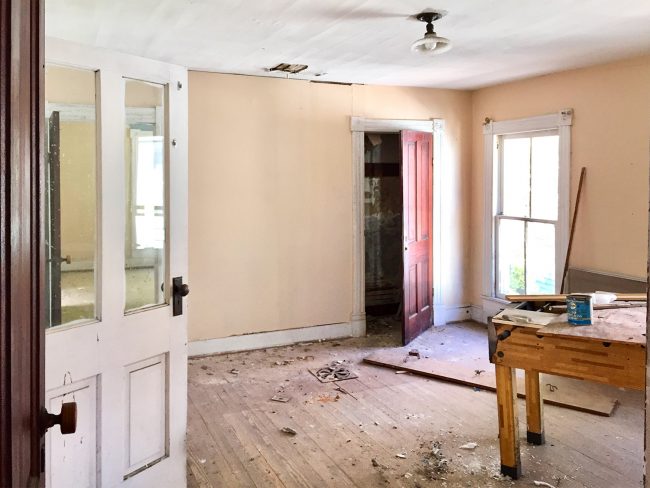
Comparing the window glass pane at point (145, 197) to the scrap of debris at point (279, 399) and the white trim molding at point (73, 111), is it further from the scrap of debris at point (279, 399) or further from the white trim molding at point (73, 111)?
the scrap of debris at point (279, 399)

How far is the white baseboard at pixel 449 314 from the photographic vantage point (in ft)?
20.6

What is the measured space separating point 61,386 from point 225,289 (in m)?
3.27

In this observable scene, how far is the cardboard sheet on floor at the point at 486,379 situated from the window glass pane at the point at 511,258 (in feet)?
4.17

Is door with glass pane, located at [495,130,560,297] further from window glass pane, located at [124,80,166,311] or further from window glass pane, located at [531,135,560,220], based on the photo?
window glass pane, located at [124,80,166,311]

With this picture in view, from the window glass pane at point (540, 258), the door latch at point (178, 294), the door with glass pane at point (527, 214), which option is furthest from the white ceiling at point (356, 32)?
the door latch at point (178, 294)

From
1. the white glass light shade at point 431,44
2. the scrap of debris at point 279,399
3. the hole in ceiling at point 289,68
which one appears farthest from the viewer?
the hole in ceiling at point 289,68

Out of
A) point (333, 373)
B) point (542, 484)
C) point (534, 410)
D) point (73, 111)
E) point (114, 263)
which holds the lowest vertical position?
point (542, 484)

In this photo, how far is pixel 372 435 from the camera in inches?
141

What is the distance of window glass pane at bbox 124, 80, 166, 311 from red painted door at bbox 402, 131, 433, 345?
3.48 m

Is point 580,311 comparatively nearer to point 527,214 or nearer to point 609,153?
point 609,153

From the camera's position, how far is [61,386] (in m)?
2.02

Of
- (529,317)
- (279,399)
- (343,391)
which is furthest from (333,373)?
(529,317)

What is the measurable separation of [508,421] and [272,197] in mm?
3221

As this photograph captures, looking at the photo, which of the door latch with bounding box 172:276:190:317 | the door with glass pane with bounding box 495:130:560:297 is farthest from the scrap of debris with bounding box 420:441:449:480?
the door with glass pane with bounding box 495:130:560:297
